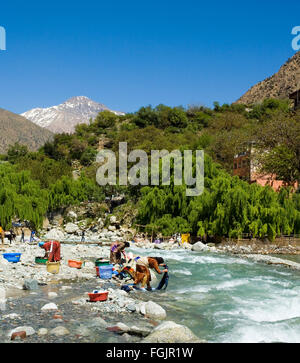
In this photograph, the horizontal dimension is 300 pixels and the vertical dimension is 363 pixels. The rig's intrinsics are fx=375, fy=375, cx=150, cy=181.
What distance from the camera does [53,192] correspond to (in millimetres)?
45031

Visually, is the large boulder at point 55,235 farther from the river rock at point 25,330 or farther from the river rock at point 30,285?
the river rock at point 25,330

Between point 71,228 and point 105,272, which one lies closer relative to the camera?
point 105,272

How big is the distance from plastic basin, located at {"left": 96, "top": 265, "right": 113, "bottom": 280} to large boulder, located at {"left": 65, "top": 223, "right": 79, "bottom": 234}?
26764 mm

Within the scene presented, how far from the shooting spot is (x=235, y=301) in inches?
439

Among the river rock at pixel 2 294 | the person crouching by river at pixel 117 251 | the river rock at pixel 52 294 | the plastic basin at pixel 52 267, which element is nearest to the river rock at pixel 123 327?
the river rock at pixel 52 294

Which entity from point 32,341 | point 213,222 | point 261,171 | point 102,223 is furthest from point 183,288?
point 102,223

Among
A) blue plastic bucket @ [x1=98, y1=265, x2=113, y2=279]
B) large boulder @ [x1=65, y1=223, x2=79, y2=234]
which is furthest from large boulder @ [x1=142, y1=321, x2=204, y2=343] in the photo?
large boulder @ [x1=65, y1=223, x2=79, y2=234]

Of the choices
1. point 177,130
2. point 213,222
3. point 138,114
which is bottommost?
point 213,222

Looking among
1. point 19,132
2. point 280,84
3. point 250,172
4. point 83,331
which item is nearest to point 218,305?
point 83,331

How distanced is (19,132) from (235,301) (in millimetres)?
108699

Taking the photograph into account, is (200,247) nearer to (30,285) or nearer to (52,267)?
(52,267)

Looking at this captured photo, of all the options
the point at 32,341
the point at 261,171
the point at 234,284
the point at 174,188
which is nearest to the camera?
the point at 32,341

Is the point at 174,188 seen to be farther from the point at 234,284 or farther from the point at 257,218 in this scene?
the point at 234,284

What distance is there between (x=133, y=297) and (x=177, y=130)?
61901 mm
